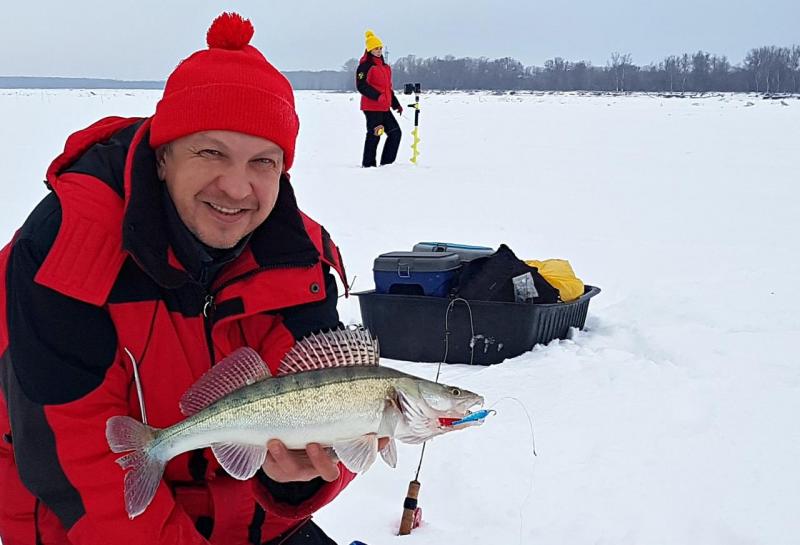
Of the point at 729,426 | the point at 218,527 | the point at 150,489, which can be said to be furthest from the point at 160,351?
the point at 729,426

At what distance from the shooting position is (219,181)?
2186 mm

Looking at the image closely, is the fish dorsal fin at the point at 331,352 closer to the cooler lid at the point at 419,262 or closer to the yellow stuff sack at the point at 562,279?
the cooler lid at the point at 419,262

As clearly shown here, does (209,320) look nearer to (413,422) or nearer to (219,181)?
(219,181)

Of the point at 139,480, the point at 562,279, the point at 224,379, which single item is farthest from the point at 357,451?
the point at 562,279

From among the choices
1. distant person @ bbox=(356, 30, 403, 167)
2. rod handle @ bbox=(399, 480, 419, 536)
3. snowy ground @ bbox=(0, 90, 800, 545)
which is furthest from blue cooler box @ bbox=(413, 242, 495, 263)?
distant person @ bbox=(356, 30, 403, 167)

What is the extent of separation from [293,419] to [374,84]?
37.0ft

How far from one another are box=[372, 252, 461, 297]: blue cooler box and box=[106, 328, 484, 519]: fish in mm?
2587

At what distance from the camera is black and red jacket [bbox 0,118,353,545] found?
207cm

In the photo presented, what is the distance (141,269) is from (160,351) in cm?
25

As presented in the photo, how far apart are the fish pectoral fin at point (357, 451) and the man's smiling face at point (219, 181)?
70 cm

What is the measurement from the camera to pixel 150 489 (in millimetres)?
2059

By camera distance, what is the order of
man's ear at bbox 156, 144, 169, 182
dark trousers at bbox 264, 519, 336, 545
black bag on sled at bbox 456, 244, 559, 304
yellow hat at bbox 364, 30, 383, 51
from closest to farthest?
man's ear at bbox 156, 144, 169, 182 → dark trousers at bbox 264, 519, 336, 545 → black bag on sled at bbox 456, 244, 559, 304 → yellow hat at bbox 364, 30, 383, 51

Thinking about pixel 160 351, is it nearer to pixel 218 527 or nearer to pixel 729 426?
pixel 218 527

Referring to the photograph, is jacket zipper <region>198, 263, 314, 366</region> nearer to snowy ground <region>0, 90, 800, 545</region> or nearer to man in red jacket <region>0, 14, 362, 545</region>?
man in red jacket <region>0, 14, 362, 545</region>
